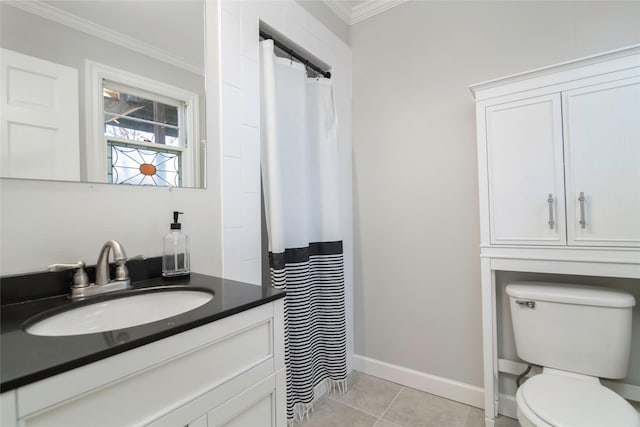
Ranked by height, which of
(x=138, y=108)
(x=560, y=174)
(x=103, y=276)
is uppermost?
(x=138, y=108)

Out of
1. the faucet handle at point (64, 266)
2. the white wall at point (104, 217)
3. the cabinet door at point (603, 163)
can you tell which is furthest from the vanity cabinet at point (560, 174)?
the faucet handle at point (64, 266)

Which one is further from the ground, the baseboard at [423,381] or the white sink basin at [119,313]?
the white sink basin at [119,313]

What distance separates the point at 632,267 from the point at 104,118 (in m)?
2.13

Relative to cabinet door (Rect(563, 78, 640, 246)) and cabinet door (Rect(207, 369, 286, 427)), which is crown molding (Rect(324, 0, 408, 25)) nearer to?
cabinet door (Rect(563, 78, 640, 246))

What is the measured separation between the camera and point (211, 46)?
51.7 inches

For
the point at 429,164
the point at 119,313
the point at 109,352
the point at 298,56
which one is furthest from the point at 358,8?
the point at 109,352

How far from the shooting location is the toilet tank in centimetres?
126

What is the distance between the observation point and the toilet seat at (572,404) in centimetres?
101

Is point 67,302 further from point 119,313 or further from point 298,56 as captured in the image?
point 298,56

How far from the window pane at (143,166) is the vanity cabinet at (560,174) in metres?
1.48

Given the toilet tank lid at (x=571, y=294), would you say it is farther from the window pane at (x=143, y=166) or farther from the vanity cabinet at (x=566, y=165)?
the window pane at (x=143, y=166)

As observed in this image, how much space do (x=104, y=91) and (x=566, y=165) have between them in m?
1.91

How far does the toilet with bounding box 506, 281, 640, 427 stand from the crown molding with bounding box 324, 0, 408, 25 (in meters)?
1.98

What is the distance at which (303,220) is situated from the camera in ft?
5.67
